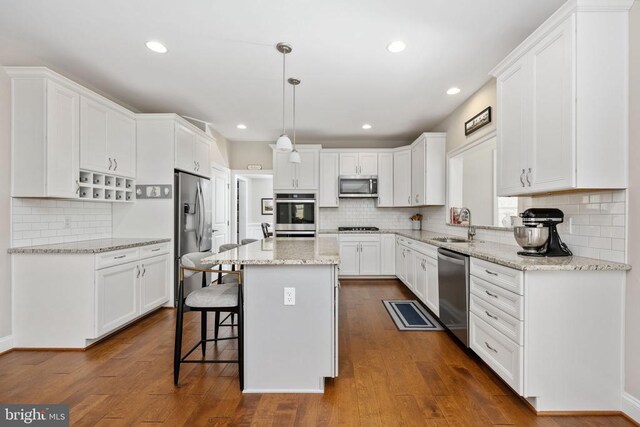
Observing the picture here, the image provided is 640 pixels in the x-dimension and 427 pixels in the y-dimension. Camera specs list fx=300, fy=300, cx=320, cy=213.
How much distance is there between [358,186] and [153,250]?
11.1ft

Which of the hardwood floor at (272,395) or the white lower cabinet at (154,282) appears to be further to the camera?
the white lower cabinet at (154,282)

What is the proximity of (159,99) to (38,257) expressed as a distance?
7.22ft

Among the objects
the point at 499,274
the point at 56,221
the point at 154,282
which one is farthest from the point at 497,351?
the point at 56,221

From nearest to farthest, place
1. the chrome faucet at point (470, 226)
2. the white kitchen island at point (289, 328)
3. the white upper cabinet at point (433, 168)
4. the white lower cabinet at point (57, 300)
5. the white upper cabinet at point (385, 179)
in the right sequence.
A: the white kitchen island at point (289, 328) < the white lower cabinet at point (57, 300) < the chrome faucet at point (470, 226) < the white upper cabinet at point (433, 168) < the white upper cabinet at point (385, 179)

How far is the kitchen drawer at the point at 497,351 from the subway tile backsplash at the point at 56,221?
3917 mm

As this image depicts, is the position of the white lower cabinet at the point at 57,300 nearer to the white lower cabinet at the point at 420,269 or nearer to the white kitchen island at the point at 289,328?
the white kitchen island at the point at 289,328

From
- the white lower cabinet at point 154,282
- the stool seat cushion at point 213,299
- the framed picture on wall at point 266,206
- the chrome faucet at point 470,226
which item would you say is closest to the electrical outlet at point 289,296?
the stool seat cushion at point 213,299

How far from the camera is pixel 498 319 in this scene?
2.06 metres

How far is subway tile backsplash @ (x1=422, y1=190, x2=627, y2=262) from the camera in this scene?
1809mm

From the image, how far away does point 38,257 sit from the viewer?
2.61m

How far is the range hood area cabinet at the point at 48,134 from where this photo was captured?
2.56 meters

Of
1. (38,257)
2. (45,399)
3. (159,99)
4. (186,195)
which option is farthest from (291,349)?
(159,99)

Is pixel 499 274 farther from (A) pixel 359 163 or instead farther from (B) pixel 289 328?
(A) pixel 359 163

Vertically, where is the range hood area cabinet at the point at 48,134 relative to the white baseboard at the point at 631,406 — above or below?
above
